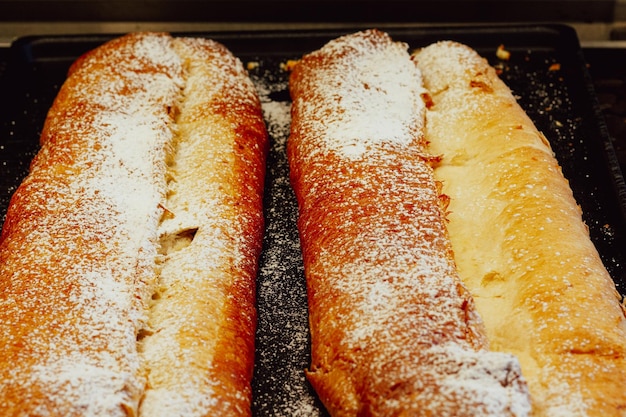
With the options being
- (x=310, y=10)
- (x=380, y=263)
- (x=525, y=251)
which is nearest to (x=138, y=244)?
(x=380, y=263)

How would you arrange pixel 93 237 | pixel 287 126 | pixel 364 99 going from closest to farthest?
1. pixel 93 237
2. pixel 364 99
3. pixel 287 126

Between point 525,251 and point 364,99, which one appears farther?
point 364,99

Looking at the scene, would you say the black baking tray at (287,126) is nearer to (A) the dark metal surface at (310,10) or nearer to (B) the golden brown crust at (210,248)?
(B) the golden brown crust at (210,248)

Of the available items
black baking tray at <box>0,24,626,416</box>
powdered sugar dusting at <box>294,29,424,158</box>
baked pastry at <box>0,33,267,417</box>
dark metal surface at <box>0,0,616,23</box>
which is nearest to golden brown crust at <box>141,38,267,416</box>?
baked pastry at <box>0,33,267,417</box>

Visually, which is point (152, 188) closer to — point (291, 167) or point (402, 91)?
point (291, 167)

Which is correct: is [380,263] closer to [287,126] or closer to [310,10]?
[287,126]

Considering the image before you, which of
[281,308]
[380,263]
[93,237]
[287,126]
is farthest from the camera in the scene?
[287,126]

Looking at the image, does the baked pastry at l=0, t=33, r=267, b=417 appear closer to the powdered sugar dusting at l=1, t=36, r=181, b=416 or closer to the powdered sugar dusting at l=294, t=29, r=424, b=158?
the powdered sugar dusting at l=1, t=36, r=181, b=416

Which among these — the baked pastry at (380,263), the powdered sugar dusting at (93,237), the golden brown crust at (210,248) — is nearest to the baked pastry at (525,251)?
the baked pastry at (380,263)
